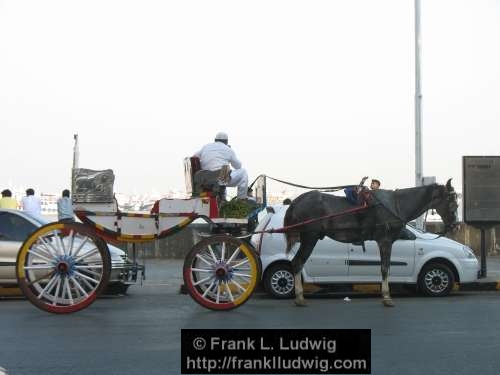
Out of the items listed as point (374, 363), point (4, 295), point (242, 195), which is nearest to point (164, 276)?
point (4, 295)

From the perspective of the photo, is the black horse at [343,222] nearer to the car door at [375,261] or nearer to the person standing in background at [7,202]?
the car door at [375,261]

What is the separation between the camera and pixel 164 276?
20594 millimetres

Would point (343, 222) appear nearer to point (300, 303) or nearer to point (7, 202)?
point (300, 303)

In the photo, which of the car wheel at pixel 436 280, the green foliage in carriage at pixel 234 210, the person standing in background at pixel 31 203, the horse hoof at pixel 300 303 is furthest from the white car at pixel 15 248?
the car wheel at pixel 436 280

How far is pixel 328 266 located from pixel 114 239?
4075 mm

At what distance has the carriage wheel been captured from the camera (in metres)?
12.5

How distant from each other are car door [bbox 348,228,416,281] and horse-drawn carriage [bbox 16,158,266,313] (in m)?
2.86

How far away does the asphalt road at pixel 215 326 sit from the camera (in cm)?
875

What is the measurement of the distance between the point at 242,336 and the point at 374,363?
136 centimetres

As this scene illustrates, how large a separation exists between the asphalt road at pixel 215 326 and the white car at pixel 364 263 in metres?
0.37

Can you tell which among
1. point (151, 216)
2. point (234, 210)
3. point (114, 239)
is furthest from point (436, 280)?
point (114, 239)

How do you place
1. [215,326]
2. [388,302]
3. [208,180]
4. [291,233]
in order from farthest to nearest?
1. [291,233]
2. [388,302]
3. [208,180]
4. [215,326]

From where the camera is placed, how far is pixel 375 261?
50.6 feet

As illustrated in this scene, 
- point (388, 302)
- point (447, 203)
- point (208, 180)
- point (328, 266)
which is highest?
point (208, 180)
